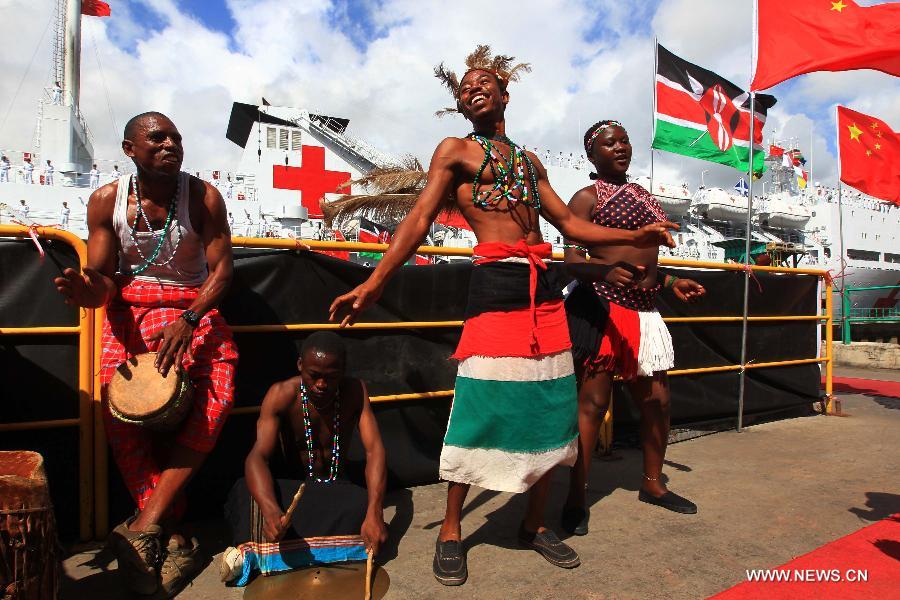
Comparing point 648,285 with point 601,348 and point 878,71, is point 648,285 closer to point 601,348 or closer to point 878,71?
point 601,348

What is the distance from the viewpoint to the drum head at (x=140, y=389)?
75.0 inches

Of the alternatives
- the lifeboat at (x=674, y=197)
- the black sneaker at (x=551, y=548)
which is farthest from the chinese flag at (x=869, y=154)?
the lifeboat at (x=674, y=197)

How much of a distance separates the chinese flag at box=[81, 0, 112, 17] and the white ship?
3.50 metres

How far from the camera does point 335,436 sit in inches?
91.1

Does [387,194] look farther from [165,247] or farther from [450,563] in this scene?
[450,563]

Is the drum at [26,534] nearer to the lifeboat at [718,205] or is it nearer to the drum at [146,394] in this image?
the drum at [146,394]

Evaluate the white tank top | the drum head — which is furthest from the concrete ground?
the white tank top

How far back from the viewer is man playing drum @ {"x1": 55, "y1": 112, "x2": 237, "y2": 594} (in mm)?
2062

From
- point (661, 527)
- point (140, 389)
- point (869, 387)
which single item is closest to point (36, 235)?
→ point (140, 389)

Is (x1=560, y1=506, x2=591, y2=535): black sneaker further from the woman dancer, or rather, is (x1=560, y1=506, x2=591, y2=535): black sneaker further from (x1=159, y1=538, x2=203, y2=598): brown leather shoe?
(x1=159, y1=538, x2=203, y2=598): brown leather shoe

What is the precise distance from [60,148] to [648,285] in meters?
18.9

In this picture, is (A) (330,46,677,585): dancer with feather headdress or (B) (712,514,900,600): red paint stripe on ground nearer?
(B) (712,514,900,600): red paint stripe on ground

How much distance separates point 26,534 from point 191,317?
88 centimetres

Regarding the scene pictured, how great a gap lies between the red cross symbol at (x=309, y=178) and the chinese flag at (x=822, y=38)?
1833cm
